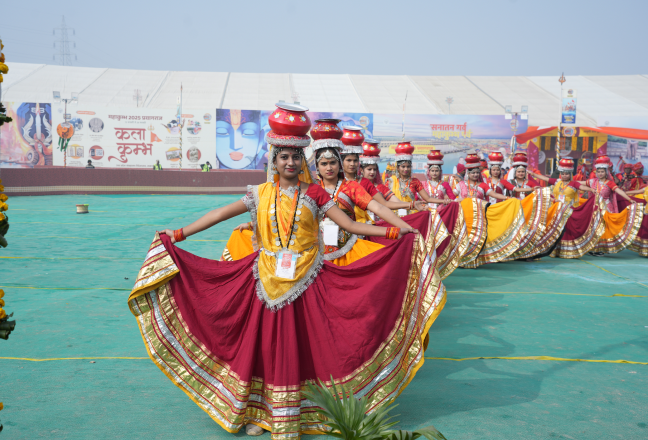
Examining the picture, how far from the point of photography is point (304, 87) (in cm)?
4453

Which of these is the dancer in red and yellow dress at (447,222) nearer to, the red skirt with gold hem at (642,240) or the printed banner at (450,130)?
the red skirt with gold hem at (642,240)

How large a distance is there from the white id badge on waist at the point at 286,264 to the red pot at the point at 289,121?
0.71m

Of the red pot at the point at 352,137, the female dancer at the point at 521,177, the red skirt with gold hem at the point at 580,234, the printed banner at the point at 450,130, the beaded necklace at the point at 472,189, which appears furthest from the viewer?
the printed banner at the point at 450,130

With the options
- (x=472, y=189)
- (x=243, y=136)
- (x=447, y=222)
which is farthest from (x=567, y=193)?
(x=243, y=136)

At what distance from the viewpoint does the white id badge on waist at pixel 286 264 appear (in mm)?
3340

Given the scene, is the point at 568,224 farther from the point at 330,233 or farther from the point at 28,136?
the point at 28,136

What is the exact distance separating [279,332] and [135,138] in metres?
31.7

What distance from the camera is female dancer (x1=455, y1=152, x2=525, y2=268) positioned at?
354 inches

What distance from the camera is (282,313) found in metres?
3.32

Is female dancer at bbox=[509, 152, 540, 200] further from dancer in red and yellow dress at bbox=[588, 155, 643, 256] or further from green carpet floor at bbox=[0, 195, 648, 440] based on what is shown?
green carpet floor at bbox=[0, 195, 648, 440]

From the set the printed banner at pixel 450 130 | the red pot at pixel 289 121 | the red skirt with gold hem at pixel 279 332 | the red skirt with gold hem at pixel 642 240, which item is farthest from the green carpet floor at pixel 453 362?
the printed banner at pixel 450 130

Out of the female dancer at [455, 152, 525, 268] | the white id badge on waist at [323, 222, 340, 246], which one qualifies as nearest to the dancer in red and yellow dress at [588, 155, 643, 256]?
the female dancer at [455, 152, 525, 268]

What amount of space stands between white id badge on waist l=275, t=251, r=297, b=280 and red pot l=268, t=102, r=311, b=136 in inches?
28.0

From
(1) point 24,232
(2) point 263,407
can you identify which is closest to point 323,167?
(2) point 263,407
